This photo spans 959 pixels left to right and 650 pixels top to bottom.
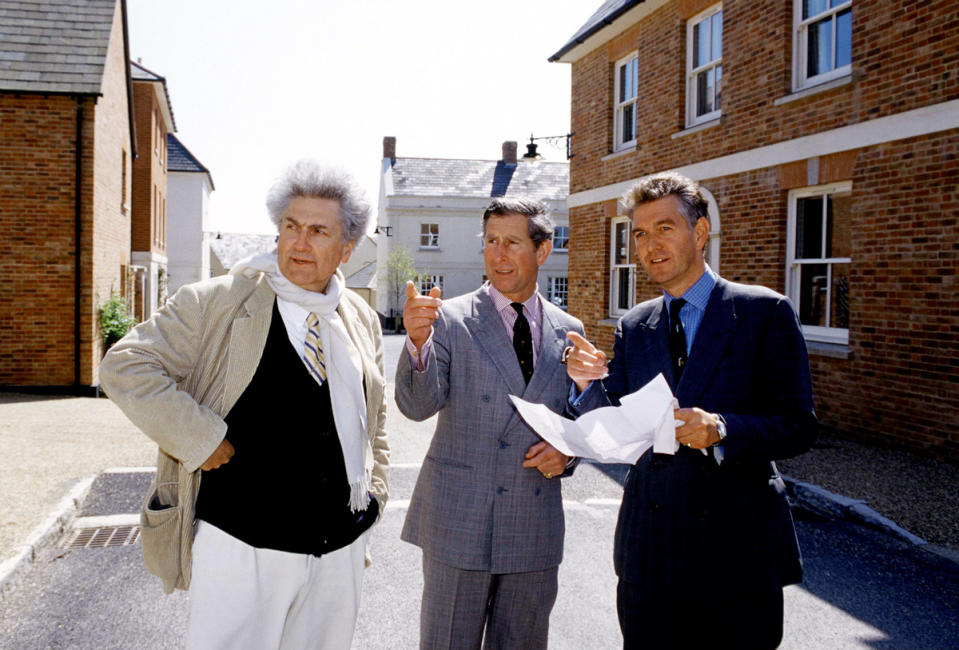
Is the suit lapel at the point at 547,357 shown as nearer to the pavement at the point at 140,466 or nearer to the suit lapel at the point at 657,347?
the suit lapel at the point at 657,347

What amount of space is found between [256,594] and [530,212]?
5.51 feet

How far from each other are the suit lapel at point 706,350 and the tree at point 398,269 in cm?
3718

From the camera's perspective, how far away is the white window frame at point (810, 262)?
9289 millimetres

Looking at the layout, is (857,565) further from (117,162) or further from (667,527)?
(117,162)

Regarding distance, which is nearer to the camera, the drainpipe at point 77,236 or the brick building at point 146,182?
the drainpipe at point 77,236

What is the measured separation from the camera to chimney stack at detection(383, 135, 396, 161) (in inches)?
1742

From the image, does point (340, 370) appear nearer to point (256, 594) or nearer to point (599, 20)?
point (256, 594)

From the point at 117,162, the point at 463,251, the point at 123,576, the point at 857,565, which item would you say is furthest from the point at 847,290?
the point at 463,251

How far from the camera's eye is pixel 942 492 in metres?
6.30

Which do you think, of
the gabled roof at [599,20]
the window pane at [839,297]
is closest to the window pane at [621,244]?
the gabled roof at [599,20]

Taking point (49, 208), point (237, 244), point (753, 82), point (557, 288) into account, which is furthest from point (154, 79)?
point (237, 244)

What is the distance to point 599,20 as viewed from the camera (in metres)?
14.4

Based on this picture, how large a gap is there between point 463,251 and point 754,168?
30918 millimetres

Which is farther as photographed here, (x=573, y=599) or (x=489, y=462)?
(x=573, y=599)
